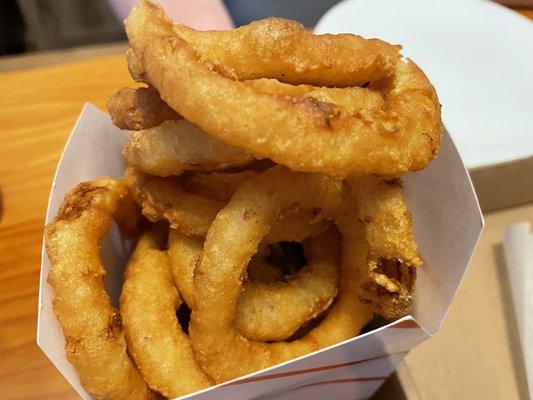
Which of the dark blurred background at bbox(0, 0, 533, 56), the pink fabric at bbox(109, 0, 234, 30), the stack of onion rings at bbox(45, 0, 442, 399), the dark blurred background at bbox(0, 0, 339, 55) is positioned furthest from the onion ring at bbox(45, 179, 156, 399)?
the dark blurred background at bbox(0, 0, 339, 55)

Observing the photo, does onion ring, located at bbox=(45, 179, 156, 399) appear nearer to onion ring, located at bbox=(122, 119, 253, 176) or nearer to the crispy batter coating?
onion ring, located at bbox=(122, 119, 253, 176)

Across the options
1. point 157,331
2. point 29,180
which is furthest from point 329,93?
point 29,180

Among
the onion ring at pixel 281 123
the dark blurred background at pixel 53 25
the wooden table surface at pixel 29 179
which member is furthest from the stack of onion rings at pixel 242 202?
the dark blurred background at pixel 53 25

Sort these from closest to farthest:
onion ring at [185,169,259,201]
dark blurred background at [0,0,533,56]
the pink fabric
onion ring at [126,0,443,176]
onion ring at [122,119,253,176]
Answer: onion ring at [126,0,443,176] < onion ring at [122,119,253,176] < onion ring at [185,169,259,201] < the pink fabric < dark blurred background at [0,0,533,56]

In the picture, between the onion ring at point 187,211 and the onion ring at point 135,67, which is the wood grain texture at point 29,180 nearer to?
the onion ring at point 187,211

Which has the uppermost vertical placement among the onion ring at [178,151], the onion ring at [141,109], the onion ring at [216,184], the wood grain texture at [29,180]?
the onion ring at [141,109]

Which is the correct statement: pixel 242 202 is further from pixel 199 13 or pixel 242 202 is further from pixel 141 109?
pixel 199 13

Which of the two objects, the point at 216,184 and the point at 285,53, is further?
the point at 216,184
